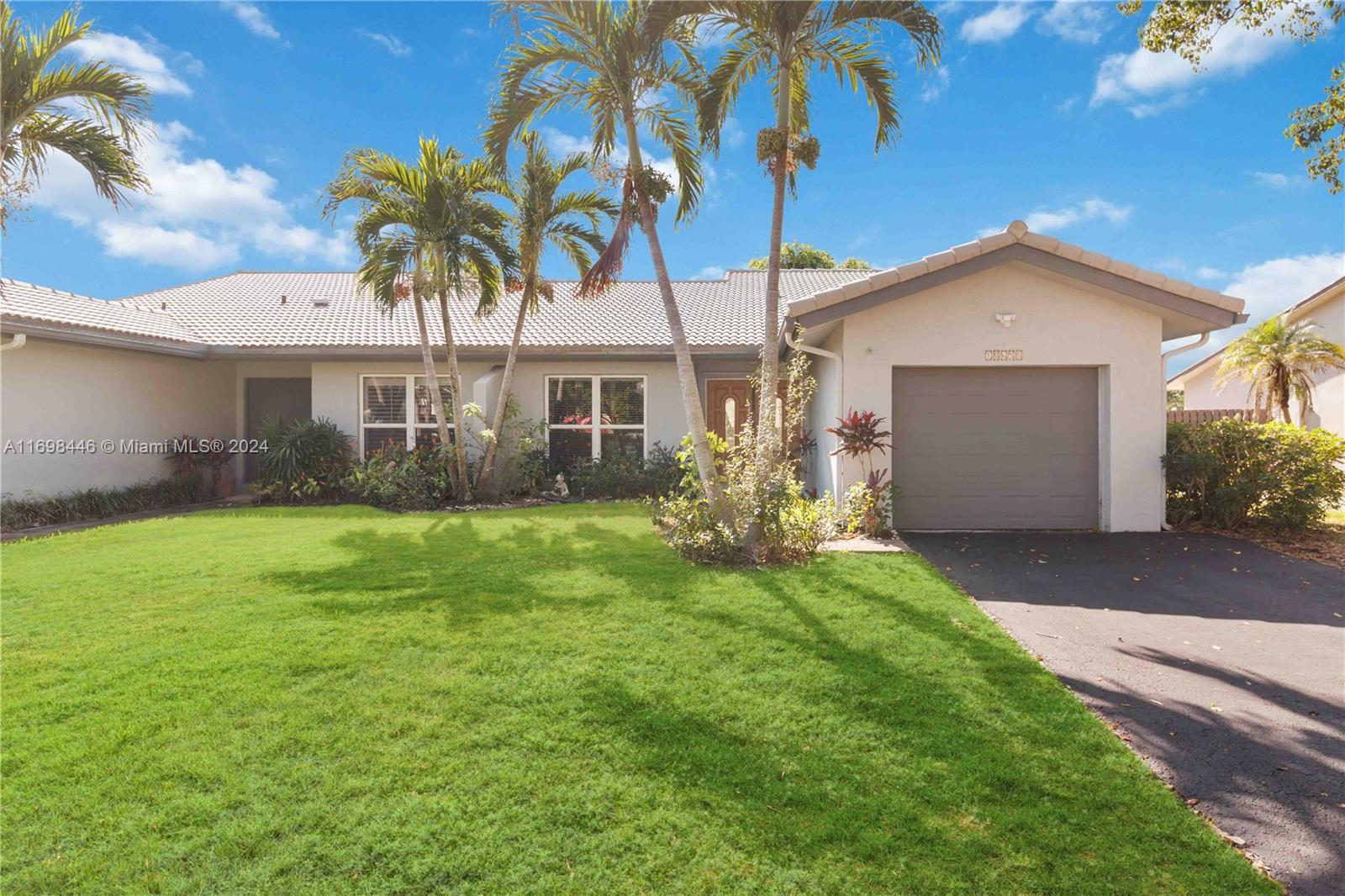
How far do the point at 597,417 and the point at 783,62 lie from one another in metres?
8.01

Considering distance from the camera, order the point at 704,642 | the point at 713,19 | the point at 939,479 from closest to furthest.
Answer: the point at 704,642 → the point at 713,19 → the point at 939,479

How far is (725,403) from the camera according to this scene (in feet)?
46.2

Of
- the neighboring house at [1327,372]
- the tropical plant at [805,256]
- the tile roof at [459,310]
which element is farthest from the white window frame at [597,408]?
the tropical plant at [805,256]

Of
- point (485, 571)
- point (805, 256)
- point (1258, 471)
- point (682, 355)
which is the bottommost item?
point (485, 571)

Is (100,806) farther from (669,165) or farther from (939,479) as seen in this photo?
(939,479)

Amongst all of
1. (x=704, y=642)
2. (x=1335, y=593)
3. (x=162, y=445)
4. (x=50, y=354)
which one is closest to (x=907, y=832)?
(x=704, y=642)

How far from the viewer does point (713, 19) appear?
7.42 m

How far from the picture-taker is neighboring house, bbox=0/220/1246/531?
357 inches

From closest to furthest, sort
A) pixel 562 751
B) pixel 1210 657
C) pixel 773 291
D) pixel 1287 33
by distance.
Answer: pixel 562 751 < pixel 1210 657 < pixel 1287 33 < pixel 773 291

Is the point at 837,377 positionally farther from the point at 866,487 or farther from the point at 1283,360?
the point at 1283,360

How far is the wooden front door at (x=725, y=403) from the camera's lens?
14047mm

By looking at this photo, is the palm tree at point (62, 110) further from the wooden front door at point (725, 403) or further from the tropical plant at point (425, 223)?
the wooden front door at point (725, 403)

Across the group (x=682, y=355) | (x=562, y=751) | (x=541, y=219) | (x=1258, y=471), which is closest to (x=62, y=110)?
(x=541, y=219)

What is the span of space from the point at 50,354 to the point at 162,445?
2.59 m
